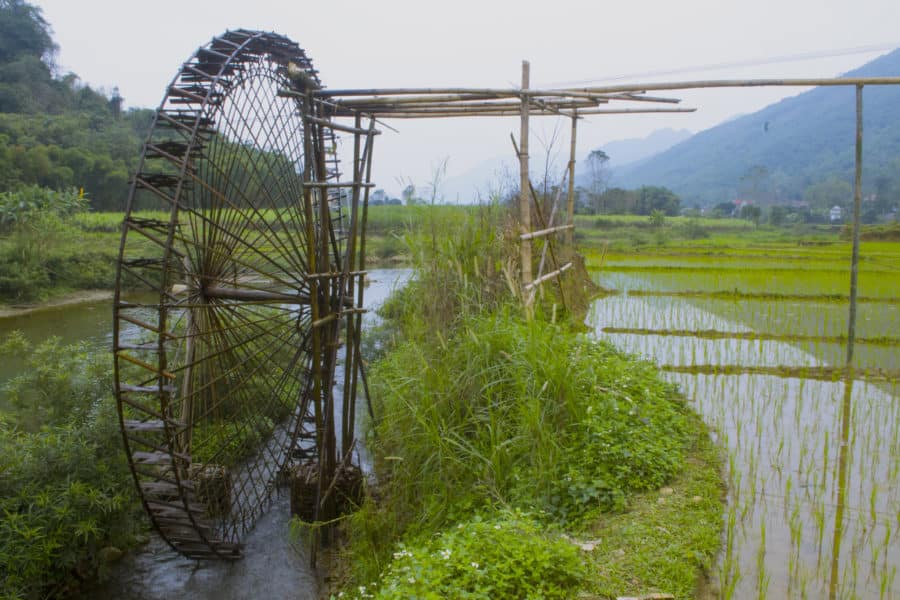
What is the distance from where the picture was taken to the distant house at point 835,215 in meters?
21.8

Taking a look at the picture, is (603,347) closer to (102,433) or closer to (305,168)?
(305,168)

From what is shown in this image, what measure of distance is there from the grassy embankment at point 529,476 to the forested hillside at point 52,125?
997 inches

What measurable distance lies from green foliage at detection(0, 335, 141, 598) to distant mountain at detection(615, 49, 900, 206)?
74.4ft

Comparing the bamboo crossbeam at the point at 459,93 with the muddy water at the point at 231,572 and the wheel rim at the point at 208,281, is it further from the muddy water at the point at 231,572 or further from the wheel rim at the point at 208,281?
the muddy water at the point at 231,572

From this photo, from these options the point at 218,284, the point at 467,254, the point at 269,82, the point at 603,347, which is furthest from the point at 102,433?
the point at 603,347

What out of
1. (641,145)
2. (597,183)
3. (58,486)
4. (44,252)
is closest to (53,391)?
(58,486)

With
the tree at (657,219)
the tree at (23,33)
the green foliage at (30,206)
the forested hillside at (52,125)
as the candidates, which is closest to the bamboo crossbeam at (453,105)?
the tree at (657,219)

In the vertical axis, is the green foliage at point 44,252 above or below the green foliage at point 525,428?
above

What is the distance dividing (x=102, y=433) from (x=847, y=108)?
57.1 metres

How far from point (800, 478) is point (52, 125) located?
3797 cm

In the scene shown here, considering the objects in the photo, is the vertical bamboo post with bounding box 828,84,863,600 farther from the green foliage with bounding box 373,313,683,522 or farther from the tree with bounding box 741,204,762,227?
the tree with bounding box 741,204,762,227

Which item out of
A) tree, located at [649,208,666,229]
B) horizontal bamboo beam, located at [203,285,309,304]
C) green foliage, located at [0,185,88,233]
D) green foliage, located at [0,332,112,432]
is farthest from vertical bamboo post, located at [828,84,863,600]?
green foliage, located at [0,185,88,233]

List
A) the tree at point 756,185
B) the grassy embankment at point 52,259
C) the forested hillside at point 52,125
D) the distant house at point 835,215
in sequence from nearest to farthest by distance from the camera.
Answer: the grassy embankment at point 52,259, the distant house at point 835,215, the forested hillside at point 52,125, the tree at point 756,185

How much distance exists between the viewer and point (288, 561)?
5.35 meters
